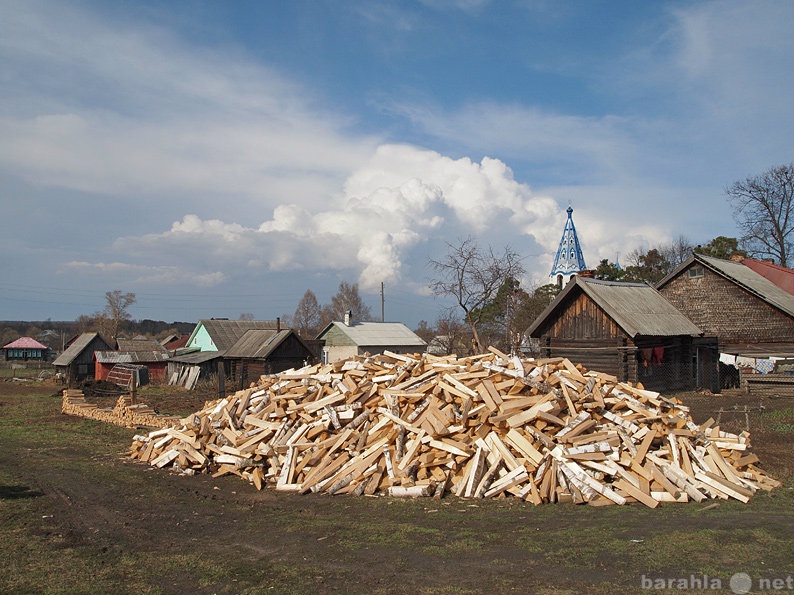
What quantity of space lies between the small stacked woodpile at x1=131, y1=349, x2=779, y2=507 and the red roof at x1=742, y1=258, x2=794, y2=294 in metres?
26.0

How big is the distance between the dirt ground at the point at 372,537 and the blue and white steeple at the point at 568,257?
46628 mm

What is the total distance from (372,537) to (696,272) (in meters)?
27.5

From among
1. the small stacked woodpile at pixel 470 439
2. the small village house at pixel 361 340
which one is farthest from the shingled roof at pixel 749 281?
the small village house at pixel 361 340

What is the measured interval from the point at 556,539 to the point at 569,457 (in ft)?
7.96

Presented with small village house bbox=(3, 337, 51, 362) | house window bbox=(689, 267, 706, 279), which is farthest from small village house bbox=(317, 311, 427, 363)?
small village house bbox=(3, 337, 51, 362)

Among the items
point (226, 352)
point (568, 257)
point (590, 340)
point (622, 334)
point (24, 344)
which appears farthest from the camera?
point (24, 344)

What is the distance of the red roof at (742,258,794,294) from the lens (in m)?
32.9

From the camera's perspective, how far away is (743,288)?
1117 inches

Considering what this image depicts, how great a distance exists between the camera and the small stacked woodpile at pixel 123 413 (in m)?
18.2

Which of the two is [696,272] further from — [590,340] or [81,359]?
[81,359]

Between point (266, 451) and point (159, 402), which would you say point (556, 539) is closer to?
point (266, 451)

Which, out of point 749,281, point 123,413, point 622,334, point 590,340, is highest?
point 749,281

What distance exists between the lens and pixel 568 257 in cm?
5684

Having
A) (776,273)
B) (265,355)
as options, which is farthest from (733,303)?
(265,355)
